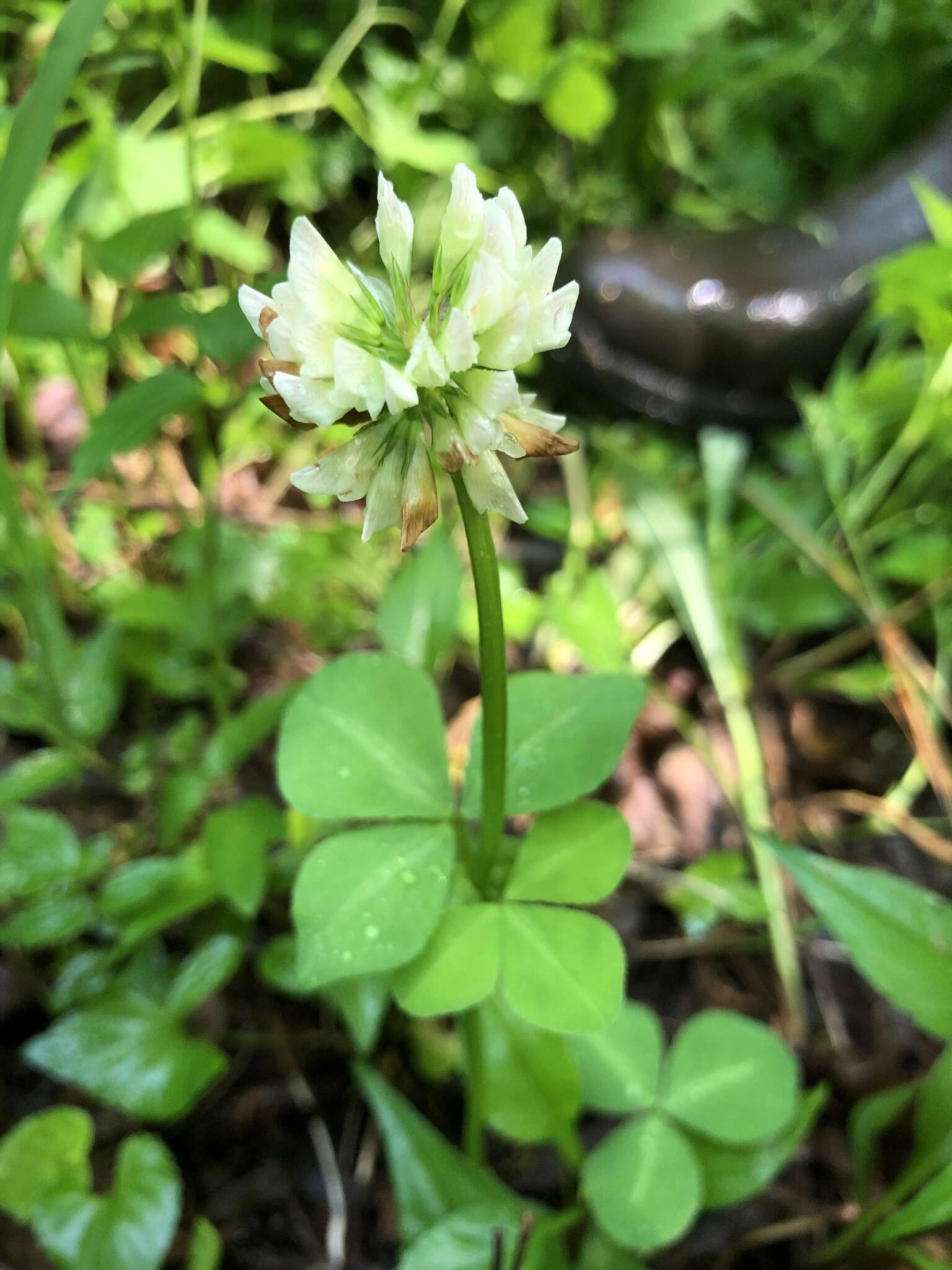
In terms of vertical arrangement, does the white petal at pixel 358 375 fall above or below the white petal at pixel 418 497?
above

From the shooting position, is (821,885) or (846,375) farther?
(846,375)

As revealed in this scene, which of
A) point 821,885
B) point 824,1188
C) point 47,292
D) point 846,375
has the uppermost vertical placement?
point 47,292

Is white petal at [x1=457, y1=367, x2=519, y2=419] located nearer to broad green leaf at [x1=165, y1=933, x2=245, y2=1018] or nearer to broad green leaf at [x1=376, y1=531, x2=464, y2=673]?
broad green leaf at [x1=376, y1=531, x2=464, y2=673]

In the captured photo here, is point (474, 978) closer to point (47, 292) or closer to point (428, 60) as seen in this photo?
point (47, 292)

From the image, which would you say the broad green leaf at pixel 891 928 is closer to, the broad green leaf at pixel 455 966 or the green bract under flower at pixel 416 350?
the broad green leaf at pixel 455 966

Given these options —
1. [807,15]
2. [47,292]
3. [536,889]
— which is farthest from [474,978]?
[807,15]

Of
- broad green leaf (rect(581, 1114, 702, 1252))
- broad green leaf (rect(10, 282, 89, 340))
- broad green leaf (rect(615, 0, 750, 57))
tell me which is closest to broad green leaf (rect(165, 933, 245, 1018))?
broad green leaf (rect(581, 1114, 702, 1252))

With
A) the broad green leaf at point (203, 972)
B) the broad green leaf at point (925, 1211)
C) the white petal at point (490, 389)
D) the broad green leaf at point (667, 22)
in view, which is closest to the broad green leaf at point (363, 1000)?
the broad green leaf at point (203, 972)
